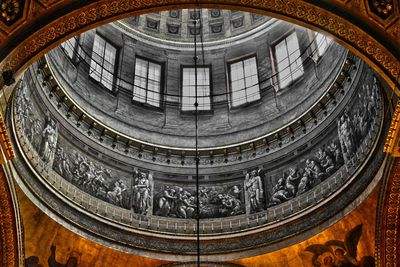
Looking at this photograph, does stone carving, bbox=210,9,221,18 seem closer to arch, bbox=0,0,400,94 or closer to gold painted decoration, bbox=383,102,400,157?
arch, bbox=0,0,400,94

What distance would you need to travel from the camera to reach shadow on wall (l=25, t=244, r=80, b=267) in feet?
58.9

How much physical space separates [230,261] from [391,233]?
4849 mm

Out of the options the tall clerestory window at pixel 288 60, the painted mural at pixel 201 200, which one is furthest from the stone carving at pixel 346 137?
the painted mural at pixel 201 200

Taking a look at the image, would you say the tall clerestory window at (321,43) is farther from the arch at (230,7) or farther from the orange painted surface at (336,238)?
the arch at (230,7)

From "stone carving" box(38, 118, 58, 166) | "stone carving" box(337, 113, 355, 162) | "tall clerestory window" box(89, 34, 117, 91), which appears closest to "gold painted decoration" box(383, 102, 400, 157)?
"stone carving" box(337, 113, 355, 162)

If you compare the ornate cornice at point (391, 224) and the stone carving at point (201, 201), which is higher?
the stone carving at point (201, 201)

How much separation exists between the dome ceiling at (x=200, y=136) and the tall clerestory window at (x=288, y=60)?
0.05 m

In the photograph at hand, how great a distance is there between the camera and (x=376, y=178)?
16.7 meters

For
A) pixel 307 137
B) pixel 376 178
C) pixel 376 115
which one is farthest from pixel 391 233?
pixel 307 137

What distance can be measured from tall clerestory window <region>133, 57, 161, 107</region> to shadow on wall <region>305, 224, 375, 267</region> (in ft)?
26.7

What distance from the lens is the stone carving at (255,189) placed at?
20641mm

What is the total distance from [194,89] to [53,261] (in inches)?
345

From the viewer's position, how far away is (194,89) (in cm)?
2444

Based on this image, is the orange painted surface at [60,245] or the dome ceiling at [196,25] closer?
the orange painted surface at [60,245]
